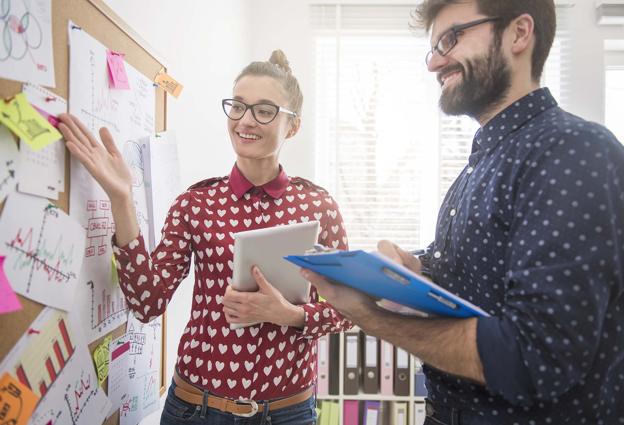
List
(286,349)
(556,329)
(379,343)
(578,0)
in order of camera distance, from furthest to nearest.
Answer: (578,0)
(379,343)
(286,349)
(556,329)

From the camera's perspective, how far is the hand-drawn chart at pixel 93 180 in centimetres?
88

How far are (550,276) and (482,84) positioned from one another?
428mm

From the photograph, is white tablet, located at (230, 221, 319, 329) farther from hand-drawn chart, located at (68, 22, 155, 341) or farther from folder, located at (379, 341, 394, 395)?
folder, located at (379, 341, 394, 395)

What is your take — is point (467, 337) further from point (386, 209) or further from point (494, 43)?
point (386, 209)

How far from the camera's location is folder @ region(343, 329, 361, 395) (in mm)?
2295

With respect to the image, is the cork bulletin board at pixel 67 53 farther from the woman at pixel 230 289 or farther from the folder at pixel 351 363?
the folder at pixel 351 363

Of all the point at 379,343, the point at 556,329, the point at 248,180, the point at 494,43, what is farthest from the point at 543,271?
the point at 379,343

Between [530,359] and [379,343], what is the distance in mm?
1714

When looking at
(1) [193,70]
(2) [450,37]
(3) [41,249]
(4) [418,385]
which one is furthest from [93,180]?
(4) [418,385]

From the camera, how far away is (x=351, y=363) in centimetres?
231

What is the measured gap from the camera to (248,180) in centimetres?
122

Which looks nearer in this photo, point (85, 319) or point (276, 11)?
point (85, 319)

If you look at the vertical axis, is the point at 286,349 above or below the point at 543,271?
below

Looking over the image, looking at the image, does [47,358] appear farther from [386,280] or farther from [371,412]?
[371,412]
